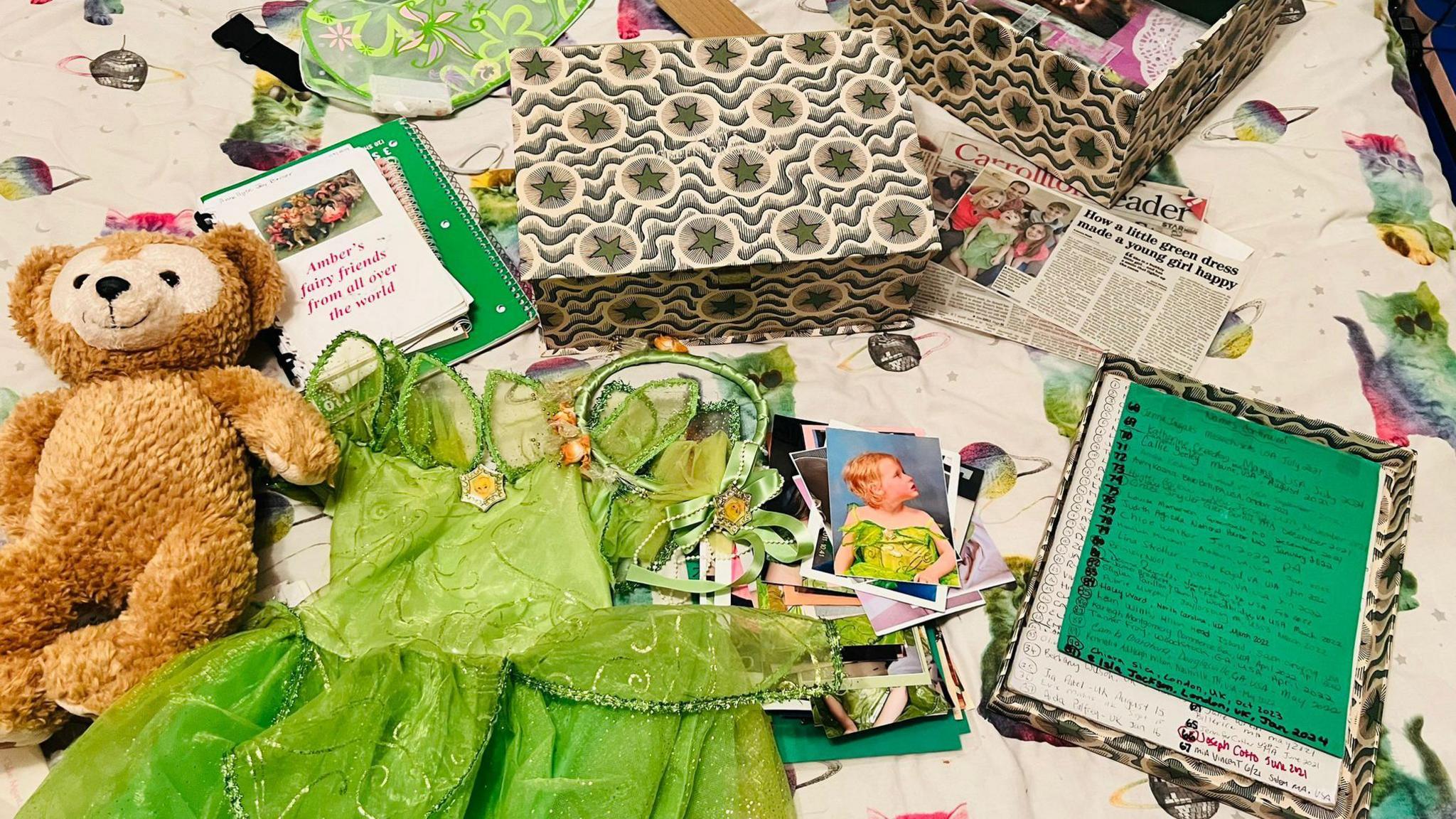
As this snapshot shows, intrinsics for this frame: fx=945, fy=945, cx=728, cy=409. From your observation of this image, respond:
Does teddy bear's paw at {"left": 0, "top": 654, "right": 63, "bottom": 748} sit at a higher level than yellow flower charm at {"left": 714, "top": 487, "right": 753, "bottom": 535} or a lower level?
lower

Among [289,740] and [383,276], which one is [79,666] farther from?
[383,276]

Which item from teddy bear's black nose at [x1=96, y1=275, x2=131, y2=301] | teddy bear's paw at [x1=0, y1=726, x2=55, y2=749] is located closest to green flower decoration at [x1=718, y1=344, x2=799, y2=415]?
teddy bear's black nose at [x1=96, y1=275, x2=131, y2=301]

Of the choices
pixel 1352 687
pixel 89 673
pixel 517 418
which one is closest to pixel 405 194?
pixel 517 418

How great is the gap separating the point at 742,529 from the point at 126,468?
0.48 meters

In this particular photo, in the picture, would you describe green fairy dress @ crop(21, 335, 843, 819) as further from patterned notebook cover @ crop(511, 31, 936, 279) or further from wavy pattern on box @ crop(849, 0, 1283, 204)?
wavy pattern on box @ crop(849, 0, 1283, 204)

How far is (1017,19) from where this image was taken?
99 cm

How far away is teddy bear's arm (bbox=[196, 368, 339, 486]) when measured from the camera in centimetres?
75

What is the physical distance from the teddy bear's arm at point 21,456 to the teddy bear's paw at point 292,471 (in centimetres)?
17

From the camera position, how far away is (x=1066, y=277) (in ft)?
3.31

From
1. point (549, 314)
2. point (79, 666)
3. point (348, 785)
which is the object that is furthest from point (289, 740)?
point (549, 314)

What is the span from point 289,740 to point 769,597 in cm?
40

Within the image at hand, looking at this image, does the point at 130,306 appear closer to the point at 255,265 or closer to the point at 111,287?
the point at 111,287

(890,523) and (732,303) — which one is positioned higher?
(732,303)

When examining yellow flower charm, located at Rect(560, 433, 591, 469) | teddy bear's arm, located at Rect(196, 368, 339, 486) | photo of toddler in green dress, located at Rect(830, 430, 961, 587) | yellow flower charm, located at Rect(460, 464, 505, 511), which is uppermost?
teddy bear's arm, located at Rect(196, 368, 339, 486)
